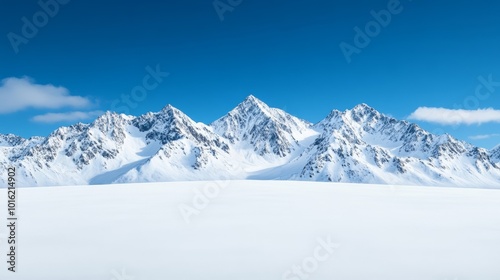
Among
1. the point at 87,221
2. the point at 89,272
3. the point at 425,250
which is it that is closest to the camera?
the point at 89,272

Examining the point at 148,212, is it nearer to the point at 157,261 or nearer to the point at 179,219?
the point at 179,219

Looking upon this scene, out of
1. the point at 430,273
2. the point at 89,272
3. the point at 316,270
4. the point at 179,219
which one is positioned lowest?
the point at 430,273

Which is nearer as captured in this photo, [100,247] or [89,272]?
[89,272]

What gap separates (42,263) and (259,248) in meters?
5.04

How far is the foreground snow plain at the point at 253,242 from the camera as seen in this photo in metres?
7.85

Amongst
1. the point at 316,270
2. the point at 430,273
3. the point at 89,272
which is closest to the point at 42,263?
the point at 89,272

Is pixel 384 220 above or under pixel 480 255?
above

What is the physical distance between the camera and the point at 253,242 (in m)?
9.80

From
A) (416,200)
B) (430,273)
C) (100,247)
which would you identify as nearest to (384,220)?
(430,273)

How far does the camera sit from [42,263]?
8.16 m

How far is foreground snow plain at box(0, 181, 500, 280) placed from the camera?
785 centimetres

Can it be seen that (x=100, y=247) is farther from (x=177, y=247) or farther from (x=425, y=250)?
(x=425, y=250)

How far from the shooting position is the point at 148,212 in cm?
1369

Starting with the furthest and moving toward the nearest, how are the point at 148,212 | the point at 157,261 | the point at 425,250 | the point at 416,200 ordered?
1. the point at 416,200
2. the point at 148,212
3. the point at 425,250
4. the point at 157,261
